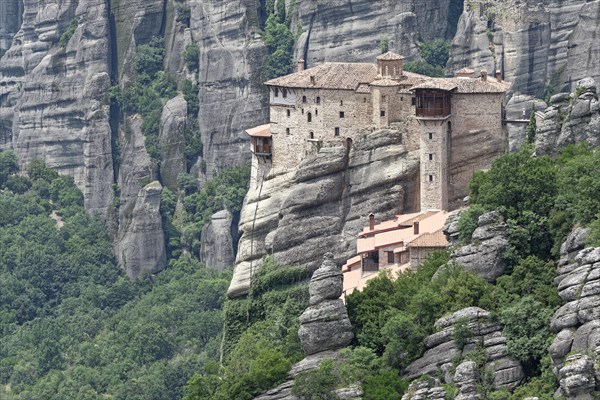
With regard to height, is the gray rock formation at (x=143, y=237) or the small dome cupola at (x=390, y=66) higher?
the small dome cupola at (x=390, y=66)

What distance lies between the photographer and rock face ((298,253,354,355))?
386 feet

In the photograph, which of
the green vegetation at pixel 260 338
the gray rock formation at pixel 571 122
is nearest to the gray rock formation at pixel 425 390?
the green vegetation at pixel 260 338

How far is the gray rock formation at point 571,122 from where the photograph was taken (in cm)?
12438

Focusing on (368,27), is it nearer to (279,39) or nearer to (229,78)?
(279,39)

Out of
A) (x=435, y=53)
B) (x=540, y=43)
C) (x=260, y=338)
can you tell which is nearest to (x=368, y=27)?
(x=435, y=53)

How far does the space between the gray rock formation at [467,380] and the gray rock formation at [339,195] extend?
66.8 feet

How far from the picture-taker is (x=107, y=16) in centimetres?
19588

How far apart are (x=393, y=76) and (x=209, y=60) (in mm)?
56493

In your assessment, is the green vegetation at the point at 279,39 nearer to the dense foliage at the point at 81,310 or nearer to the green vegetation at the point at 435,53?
the green vegetation at the point at 435,53

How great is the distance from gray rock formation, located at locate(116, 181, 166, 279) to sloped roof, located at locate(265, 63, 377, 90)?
49.5 meters

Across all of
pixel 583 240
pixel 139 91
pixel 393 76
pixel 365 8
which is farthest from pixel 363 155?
pixel 139 91

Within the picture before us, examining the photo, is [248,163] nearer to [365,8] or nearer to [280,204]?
[365,8]

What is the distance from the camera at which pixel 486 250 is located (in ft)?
385

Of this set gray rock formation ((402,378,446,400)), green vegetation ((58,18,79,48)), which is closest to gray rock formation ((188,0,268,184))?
green vegetation ((58,18,79,48))
